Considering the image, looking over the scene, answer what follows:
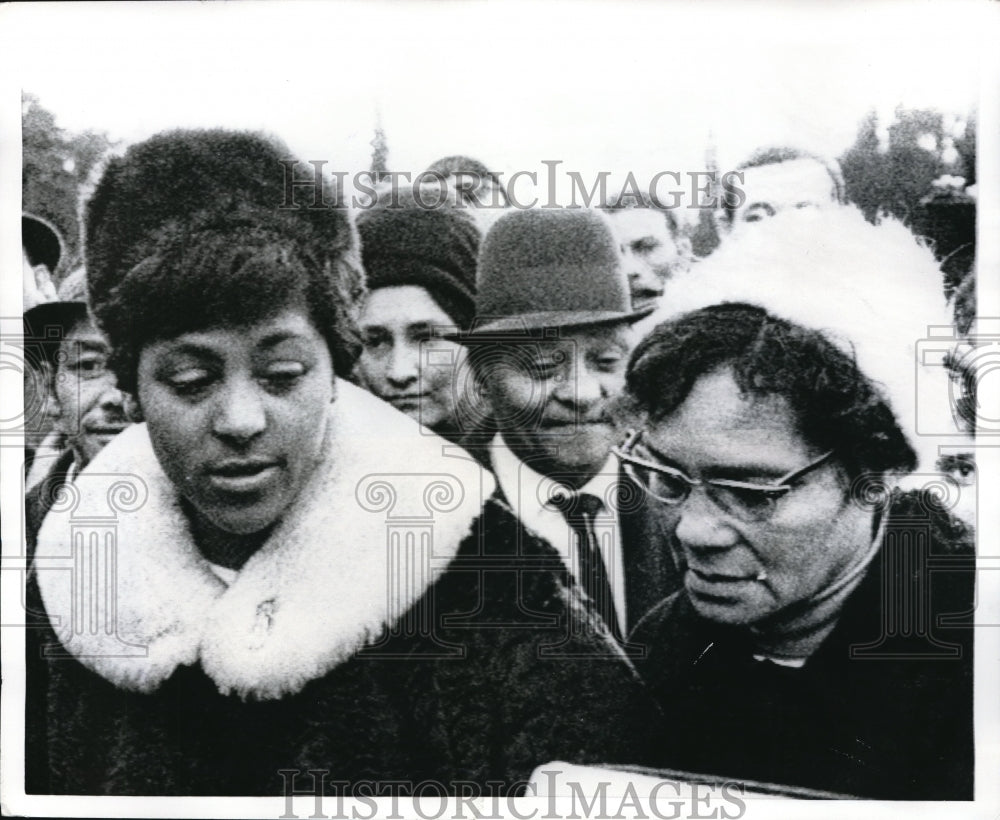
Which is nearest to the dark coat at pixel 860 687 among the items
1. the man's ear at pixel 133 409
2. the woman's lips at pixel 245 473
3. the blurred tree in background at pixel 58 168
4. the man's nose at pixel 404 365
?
the man's nose at pixel 404 365

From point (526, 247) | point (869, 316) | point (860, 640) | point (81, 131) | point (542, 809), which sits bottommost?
point (542, 809)

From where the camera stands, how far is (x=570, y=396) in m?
2.12

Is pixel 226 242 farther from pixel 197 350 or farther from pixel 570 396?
pixel 570 396

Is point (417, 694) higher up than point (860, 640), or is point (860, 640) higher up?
point (860, 640)

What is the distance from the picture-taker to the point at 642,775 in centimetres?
212

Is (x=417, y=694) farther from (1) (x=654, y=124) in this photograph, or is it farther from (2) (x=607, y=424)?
(1) (x=654, y=124)

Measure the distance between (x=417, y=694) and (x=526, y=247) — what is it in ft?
3.44

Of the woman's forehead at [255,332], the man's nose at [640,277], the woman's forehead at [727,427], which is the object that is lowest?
the woman's forehead at [727,427]

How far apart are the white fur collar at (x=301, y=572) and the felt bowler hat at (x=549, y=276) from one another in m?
0.33

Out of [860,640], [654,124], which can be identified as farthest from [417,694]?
[654,124]

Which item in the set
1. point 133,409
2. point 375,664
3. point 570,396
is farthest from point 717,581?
point 133,409

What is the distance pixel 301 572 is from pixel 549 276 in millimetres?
886

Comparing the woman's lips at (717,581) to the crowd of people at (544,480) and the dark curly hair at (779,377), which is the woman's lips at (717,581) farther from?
the dark curly hair at (779,377)

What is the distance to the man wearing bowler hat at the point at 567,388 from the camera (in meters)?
2.11
